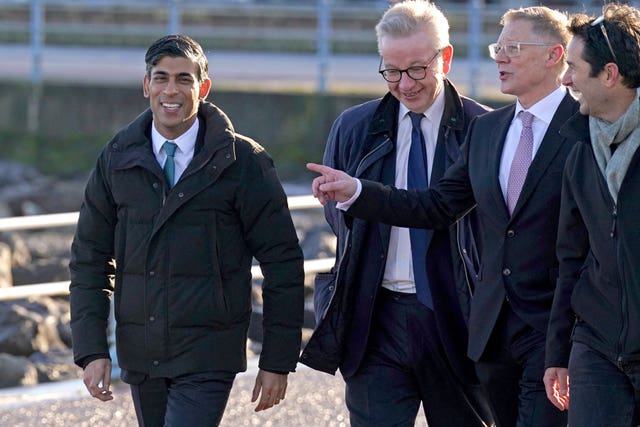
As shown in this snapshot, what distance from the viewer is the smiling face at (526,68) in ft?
18.5

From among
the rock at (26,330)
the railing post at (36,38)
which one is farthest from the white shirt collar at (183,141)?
the railing post at (36,38)

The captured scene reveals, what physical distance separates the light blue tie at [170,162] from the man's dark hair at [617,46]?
4.85ft

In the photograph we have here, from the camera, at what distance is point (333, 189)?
18.4 ft

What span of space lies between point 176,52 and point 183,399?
1.18 m

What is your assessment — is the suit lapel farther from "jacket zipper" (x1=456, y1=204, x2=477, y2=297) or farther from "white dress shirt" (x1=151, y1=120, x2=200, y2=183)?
"white dress shirt" (x1=151, y1=120, x2=200, y2=183)

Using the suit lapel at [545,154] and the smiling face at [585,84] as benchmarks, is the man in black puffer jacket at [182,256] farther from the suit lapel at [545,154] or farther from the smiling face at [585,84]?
the smiling face at [585,84]

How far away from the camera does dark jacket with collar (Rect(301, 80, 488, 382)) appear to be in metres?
5.85

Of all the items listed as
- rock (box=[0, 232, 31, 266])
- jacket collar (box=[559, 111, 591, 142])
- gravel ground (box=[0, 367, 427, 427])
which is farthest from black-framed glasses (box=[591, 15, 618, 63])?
rock (box=[0, 232, 31, 266])

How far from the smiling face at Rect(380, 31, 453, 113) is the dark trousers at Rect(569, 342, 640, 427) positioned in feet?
4.53

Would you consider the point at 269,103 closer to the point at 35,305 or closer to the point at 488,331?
the point at 35,305

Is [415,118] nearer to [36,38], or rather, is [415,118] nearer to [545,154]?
[545,154]

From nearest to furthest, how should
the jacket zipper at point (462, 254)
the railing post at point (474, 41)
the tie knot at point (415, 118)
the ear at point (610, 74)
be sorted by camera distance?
the ear at point (610, 74), the jacket zipper at point (462, 254), the tie knot at point (415, 118), the railing post at point (474, 41)

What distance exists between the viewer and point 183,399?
216 inches

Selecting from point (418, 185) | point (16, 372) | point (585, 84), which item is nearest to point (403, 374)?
point (418, 185)
